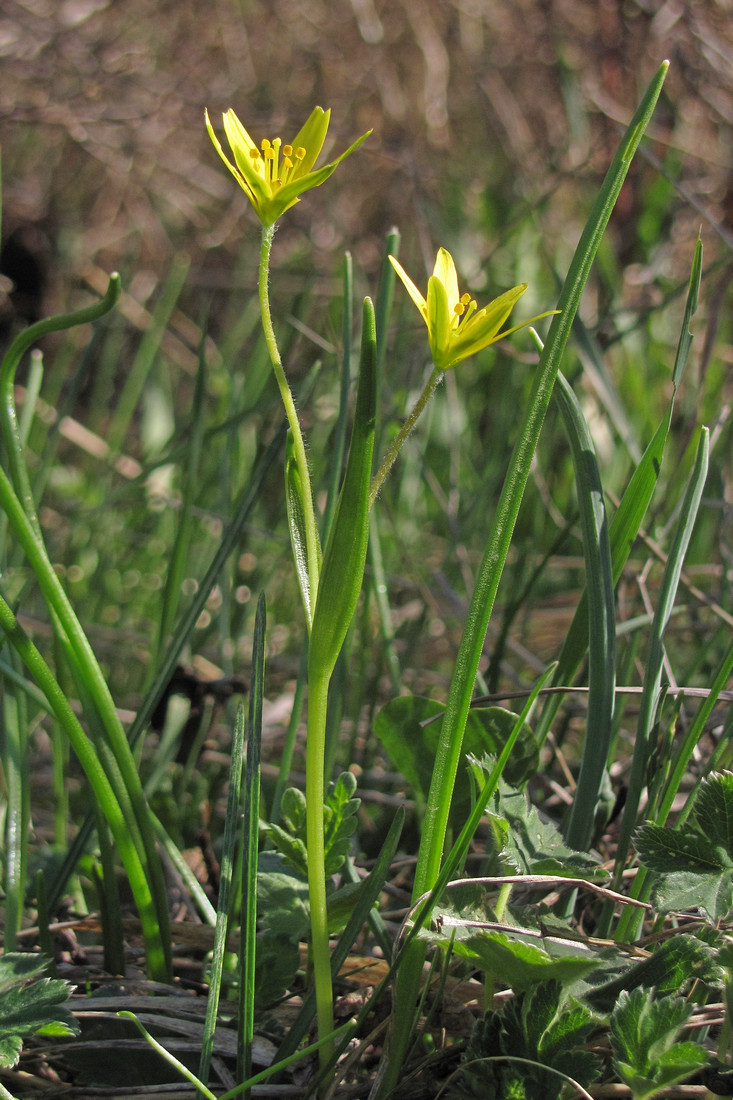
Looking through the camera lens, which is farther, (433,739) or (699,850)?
(433,739)

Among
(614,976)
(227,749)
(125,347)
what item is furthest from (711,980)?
(125,347)

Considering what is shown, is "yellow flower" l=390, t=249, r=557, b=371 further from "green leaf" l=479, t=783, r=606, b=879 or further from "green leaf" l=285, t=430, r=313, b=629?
"green leaf" l=479, t=783, r=606, b=879

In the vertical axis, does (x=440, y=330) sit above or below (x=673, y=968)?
above

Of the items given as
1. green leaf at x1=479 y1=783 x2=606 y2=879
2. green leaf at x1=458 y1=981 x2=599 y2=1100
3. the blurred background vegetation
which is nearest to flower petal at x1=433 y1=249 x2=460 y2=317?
green leaf at x1=479 y1=783 x2=606 y2=879

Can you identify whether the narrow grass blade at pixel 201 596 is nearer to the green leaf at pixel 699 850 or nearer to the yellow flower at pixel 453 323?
the yellow flower at pixel 453 323

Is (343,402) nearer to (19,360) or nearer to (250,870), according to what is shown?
(19,360)

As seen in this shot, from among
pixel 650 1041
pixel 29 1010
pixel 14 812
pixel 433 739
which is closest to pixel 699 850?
pixel 650 1041
